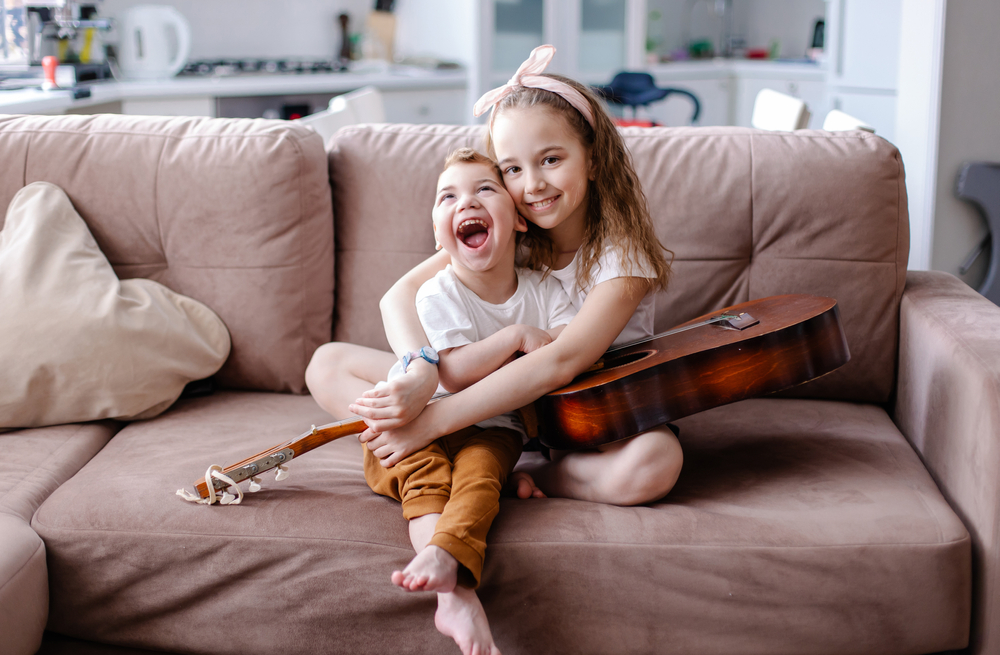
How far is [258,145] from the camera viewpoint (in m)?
1.65

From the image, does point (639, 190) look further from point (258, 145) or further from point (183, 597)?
point (183, 597)

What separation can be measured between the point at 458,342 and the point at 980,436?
770mm

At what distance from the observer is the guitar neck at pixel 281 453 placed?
121cm

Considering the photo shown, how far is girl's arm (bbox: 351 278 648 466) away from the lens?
1246 mm

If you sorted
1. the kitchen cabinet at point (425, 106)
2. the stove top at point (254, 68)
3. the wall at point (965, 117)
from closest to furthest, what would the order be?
the wall at point (965, 117) < the stove top at point (254, 68) < the kitchen cabinet at point (425, 106)

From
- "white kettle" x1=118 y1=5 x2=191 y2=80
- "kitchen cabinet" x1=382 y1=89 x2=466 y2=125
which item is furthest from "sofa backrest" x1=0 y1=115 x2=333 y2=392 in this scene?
"kitchen cabinet" x1=382 y1=89 x2=466 y2=125

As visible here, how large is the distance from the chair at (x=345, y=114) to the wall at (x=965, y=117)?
69.9 inches

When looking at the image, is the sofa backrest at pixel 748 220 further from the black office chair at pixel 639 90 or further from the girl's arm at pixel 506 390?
the black office chair at pixel 639 90

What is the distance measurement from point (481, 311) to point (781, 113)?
1.43m

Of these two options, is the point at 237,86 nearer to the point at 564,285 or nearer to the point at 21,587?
the point at 564,285

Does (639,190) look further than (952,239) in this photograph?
No

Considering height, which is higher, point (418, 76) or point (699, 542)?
point (418, 76)

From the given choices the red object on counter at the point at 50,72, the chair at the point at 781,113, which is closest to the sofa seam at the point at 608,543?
the chair at the point at 781,113

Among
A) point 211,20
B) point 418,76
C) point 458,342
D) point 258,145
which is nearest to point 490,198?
point 458,342
